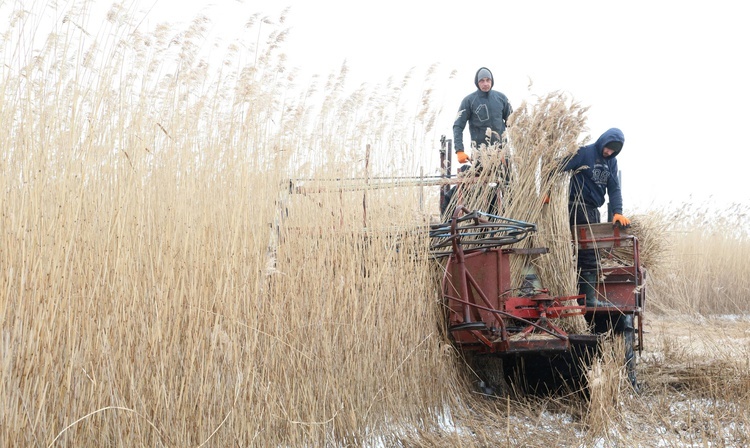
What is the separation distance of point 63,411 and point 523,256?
3.30m

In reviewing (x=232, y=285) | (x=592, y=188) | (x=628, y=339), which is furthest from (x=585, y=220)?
(x=232, y=285)

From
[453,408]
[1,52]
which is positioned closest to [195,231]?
[1,52]

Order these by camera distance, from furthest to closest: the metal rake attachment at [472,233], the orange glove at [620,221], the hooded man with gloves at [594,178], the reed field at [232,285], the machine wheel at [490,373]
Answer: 1. the hooded man with gloves at [594,178]
2. the orange glove at [620,221]
3. the machine wheel at [490,373]
4. the metal rake attachment at [472,233]
5. the reed field at [232,285]

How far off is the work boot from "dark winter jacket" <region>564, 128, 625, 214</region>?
0.63 metres

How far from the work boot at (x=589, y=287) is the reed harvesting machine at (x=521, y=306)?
0.03 m

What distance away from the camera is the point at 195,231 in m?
2.99

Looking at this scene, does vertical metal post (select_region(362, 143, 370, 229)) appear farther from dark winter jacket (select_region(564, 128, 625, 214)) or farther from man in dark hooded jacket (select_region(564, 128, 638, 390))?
dark winter jacket (select_region(564, 128, 625, 214))

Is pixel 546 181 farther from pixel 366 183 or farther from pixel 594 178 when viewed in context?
pixel 366 183

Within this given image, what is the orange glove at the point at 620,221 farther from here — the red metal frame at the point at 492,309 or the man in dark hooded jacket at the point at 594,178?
the red metal frame at the point at 492,309

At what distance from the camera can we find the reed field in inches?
99.6

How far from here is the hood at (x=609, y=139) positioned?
546cm

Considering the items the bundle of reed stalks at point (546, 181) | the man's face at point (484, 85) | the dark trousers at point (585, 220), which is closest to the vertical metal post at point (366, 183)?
the bundle of reed stalks at point (546, 181)

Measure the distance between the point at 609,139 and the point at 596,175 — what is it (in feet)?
0.92

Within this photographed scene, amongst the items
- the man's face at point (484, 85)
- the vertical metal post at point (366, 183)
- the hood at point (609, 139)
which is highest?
the man's face at point (484, 85)
